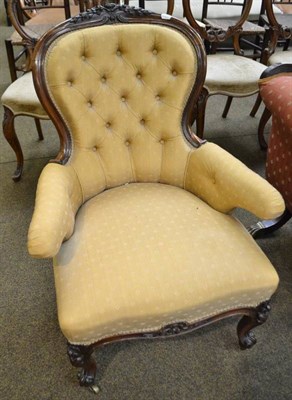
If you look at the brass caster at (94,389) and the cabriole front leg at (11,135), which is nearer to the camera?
the brass caster at (94,389)

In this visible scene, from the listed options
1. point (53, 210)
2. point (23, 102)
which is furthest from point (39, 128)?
point (53, 210)

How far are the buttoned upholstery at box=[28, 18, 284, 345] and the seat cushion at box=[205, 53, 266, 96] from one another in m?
0.76

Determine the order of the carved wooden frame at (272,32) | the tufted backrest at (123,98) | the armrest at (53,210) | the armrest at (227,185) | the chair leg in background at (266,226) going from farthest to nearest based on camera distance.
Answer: the carved wooden frame at (272,32), the chair leg in background at (266,226), the tufted backrest at (123,98), the armrest at (227,185), the armrest at (53,210)

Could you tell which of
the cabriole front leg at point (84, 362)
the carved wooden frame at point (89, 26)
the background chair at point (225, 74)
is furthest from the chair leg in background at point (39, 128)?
the cabriole front leg at point (84, 362)

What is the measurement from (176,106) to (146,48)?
0.20 metres

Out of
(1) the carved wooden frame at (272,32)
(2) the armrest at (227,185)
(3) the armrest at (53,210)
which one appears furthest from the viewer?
(1) the carved wooden frame at (272,32)

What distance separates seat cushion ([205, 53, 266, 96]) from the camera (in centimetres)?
176

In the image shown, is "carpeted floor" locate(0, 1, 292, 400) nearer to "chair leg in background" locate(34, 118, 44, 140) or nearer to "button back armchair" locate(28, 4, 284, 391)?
"button back armchair" locate(28, 4, 284, 391)

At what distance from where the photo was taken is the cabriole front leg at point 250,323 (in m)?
0.94

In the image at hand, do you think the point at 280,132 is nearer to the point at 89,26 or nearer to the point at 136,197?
the point at 136,197

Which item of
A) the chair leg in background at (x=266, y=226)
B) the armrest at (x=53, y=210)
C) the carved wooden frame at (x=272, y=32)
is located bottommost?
the chair leg in background at (x=266, y=226)

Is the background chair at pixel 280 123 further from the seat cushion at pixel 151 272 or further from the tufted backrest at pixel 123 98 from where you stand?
the seat cushion at pixel 151 272

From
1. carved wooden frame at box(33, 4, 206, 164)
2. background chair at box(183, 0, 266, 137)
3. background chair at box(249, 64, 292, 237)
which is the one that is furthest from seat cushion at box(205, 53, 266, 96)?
carved wooden frame at box(33, 4, 206, 164)

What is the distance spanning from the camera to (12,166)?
1955mm
